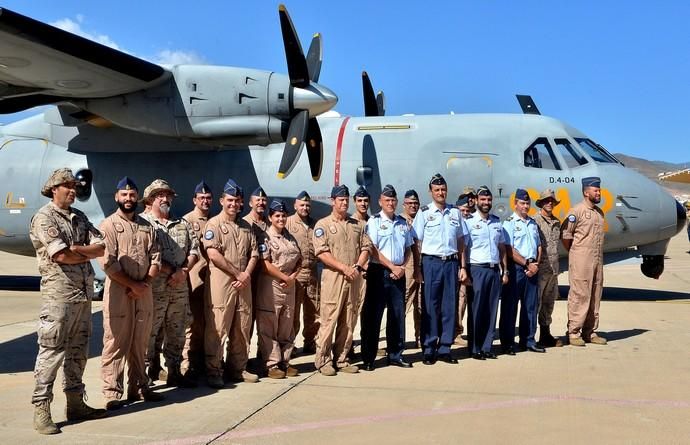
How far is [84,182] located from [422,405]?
8.90m

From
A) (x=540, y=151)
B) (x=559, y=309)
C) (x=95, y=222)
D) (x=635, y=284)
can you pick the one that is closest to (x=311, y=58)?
(x=540, y=151)

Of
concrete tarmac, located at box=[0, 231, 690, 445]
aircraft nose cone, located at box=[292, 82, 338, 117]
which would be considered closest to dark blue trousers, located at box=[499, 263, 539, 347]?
concrete tarmac, located at box=[0, 231, 690, 445]

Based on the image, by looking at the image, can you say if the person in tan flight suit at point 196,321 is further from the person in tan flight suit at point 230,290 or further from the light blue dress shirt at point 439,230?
the light blue dress shirt at point 439,230

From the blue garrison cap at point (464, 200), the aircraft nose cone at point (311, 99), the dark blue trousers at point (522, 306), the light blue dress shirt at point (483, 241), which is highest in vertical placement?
the aircraft nose cone at point (311, 99)

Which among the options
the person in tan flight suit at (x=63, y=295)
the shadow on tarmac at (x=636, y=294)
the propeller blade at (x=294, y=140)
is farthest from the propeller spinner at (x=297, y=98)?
the shadow on tarmac at (x=636, y=294)

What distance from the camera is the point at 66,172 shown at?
475 cm

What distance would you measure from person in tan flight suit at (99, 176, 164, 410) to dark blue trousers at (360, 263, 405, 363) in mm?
2258

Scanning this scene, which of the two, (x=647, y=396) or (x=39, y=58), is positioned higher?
(x=39, y=58)

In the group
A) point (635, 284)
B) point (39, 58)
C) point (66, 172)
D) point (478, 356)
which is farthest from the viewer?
point (635, 284)

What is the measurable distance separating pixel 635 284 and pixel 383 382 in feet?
35.5

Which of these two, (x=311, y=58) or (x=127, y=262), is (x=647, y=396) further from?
(x=311, y=58)

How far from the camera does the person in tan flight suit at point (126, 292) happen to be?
5.07 m

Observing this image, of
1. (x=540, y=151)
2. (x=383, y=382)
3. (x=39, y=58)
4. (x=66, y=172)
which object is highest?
(x=39, y=58)

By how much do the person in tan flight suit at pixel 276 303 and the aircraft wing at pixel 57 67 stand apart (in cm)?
441
